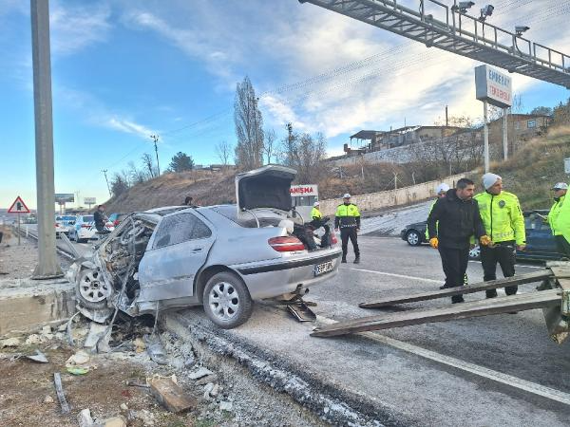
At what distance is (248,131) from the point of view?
4788 centimetres

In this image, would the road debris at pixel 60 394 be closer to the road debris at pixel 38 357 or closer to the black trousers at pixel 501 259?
the road debris at pixel 38 357

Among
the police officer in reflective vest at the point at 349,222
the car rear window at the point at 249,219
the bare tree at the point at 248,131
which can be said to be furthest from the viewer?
the bare tree at the point at 248,131

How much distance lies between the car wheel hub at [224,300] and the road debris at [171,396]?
106 cm

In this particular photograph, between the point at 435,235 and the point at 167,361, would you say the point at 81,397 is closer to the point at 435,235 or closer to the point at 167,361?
the point at 167,361

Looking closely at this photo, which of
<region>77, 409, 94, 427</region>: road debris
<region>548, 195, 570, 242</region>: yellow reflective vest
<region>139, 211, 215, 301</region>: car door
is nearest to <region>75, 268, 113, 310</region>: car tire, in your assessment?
<region>139, 211, 215, 301</region>: car door

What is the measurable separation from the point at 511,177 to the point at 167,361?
22965mm

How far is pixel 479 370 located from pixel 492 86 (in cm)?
1974

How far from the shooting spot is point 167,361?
15.4 ft

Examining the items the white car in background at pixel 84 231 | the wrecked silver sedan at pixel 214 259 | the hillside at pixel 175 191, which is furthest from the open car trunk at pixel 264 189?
the hillside at pixel 175 191

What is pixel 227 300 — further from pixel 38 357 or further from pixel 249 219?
pixel 38 357

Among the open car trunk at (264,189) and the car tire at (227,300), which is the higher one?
the open car trunk at (264,189)

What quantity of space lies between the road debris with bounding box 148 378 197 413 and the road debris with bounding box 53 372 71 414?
69 cm

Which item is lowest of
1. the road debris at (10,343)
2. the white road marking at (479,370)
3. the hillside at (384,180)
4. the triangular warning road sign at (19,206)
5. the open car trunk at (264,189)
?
the road debris at (10,343)

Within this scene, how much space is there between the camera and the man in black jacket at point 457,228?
17.7 feet
